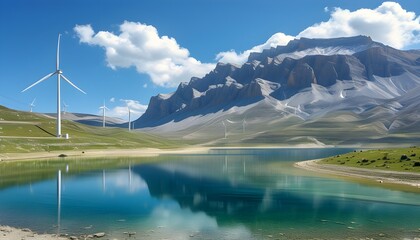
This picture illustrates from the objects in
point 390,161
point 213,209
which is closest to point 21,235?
point 213,209

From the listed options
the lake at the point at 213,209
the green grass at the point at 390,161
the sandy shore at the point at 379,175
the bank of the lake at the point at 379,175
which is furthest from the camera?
the green grass at the point at 390,161

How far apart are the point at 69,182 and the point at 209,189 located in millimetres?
32974

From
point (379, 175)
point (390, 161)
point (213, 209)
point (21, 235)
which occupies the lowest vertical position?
point (213, 209)

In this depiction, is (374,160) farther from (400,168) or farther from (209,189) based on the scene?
(209,189)

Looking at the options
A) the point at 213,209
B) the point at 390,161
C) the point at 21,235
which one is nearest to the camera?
the point at 21,235

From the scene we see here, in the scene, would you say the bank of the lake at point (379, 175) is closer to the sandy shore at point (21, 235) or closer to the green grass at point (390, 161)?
the green grass at point (390, 161)

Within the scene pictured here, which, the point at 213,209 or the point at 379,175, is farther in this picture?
the point at 379,175

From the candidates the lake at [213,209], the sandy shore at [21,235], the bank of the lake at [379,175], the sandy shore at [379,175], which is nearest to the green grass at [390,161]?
the bank of the lake at [379,175]

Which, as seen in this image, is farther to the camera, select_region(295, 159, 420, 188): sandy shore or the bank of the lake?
select_region(295, 159, 420, 188): sandy shore

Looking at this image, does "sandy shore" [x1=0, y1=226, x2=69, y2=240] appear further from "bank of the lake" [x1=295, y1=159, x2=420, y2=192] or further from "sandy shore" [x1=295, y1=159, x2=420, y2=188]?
"sandy shore" [x1=295, y1=159, x2=420, y2=188]

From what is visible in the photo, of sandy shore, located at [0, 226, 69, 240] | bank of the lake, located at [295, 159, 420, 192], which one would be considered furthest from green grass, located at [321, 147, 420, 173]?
sandy shore, located at [0, 226, 69, 240]

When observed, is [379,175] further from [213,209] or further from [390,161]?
[213,209]

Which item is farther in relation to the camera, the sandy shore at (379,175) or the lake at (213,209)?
the sandy shore at (379,175)

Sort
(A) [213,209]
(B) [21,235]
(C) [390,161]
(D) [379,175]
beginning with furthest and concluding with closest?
1. (C) [390,161]
2. (D) [379,175]
3. (A) [213,209]
4. (B) [21,235]
